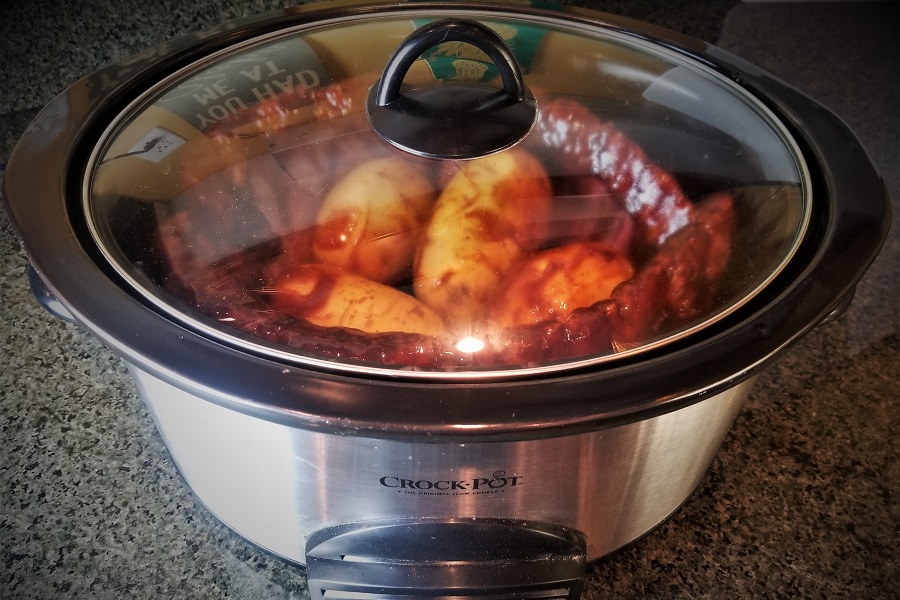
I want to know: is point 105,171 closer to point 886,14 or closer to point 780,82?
point 780,82

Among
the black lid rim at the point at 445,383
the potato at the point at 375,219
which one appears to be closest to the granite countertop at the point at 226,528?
the black lid rim at the point at 445,383

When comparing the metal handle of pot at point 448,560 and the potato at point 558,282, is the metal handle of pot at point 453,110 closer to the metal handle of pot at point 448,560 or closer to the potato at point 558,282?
the potato at point 558,282

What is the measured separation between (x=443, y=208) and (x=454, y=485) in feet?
0.89

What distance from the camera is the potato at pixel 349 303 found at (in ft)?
2.16

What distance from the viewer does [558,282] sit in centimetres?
69

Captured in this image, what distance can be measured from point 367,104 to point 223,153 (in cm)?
16

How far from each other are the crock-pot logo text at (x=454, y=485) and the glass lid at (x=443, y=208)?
10 cm

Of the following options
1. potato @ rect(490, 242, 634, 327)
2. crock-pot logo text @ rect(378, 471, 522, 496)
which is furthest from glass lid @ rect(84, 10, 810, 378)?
crock-pot logo text @ rect(378, 471, 522, 496)

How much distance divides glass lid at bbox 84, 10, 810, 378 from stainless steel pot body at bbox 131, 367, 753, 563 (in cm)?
8

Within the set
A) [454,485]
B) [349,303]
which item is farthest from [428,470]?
[349,303]

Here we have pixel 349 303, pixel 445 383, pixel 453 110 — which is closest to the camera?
pixel 445 383

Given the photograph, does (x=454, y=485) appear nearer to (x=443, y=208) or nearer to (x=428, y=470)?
(x=428, y=470)

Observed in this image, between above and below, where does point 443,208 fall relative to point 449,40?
below

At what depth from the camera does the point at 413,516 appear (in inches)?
26.4
